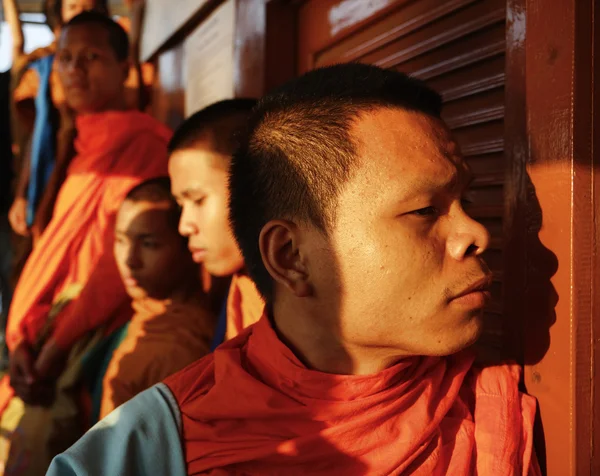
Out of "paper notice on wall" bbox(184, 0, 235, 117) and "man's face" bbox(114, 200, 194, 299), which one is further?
"paper notice on wall" bbox(184, 0, 235, 117)

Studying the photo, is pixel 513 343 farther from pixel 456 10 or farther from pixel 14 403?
pixel 14 403

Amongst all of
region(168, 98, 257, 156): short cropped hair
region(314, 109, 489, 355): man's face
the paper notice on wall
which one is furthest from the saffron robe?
the paper notice on wall

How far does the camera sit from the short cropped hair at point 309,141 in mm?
1049

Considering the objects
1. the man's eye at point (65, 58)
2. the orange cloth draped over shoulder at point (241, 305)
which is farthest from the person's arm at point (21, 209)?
the orange cloth draped over shoulder at point (241, 305)

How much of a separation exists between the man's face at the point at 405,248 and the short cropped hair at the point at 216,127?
724 millimetres

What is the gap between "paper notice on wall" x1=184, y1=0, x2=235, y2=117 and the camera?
9.50ft

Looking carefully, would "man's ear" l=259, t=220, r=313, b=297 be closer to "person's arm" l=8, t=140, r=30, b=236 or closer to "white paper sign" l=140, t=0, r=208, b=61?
"white paper sign" l=140, t=0, r=208, b=61

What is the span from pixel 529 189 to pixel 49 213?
8.93 feet

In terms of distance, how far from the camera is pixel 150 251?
211 cm

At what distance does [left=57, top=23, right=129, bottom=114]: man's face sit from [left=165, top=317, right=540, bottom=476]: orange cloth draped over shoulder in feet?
7.03

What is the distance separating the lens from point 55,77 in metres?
3.77

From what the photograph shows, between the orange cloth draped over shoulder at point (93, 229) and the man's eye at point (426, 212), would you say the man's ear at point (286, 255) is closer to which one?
the man's eye at point (426, 212)

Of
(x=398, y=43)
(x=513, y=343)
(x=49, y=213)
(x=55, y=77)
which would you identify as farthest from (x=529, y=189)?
(x=55, y=77)

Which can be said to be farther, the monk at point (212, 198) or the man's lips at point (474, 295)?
the monk at point (212, 198)
